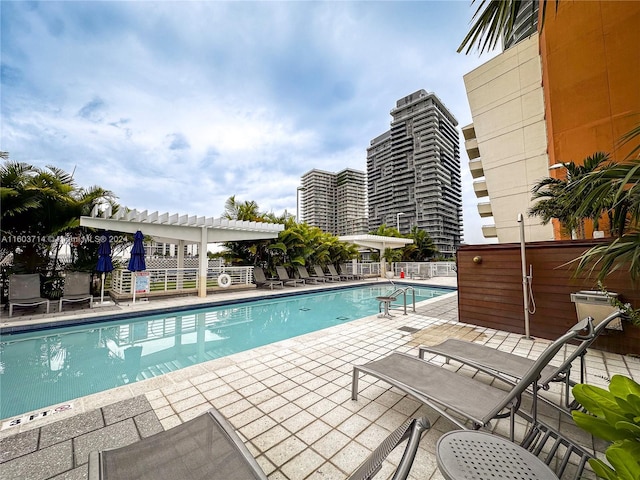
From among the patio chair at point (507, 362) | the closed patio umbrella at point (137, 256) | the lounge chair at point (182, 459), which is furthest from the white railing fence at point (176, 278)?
the patio chair at point (507, 362)

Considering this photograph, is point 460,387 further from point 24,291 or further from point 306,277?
point 306,277

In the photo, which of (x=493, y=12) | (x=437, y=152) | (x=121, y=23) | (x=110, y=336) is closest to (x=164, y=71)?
(x=121, y=23)

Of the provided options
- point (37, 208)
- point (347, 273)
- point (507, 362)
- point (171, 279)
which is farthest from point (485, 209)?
point (37, 208)

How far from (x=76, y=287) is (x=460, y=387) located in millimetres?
9595

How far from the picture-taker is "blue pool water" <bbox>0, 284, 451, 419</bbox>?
3.74 meters

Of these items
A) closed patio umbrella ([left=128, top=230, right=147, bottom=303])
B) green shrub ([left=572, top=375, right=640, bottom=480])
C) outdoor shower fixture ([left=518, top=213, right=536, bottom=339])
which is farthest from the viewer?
closed patio umbrella ([left=128, top=230, right=147, bottom=303])

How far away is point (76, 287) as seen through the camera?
24.2 feet

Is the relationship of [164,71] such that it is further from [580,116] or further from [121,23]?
[580,116]

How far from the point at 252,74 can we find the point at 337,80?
497cm

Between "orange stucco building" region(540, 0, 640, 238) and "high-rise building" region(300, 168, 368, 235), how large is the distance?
52.9 metres

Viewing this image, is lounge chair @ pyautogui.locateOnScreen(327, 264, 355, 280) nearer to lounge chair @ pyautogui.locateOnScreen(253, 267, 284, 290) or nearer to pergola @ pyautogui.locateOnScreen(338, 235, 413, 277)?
pergola @ pyautogui.locateOnScreen(338, 235, 413, 277)

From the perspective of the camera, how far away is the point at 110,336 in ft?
19.6

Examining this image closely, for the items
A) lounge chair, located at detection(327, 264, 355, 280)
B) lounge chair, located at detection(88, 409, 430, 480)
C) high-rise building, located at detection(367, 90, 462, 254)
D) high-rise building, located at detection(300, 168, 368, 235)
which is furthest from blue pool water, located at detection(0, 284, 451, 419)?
high-rise building, located at detection(367, 90, 462, 254)

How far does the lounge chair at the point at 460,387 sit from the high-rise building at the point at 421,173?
202 feet
